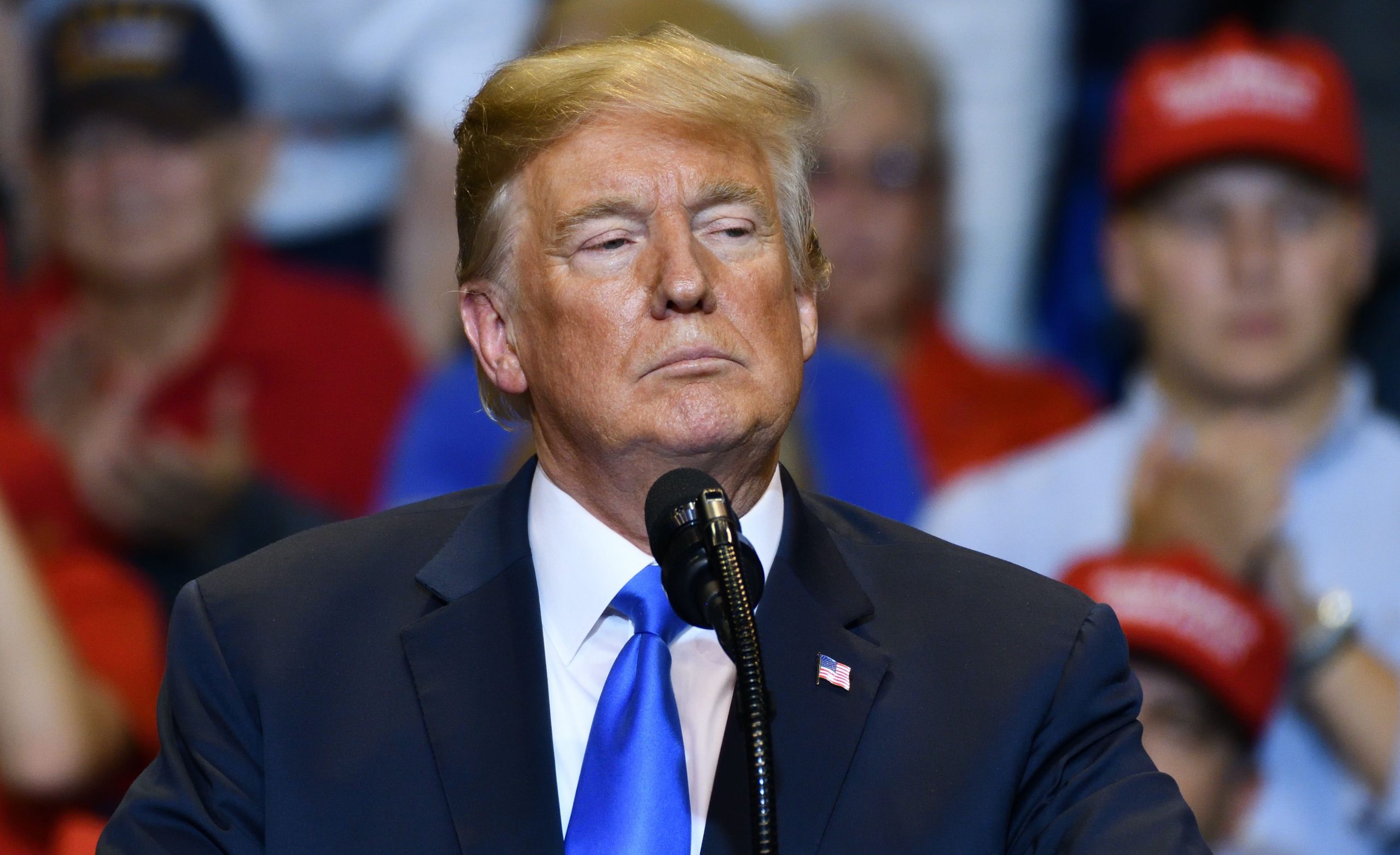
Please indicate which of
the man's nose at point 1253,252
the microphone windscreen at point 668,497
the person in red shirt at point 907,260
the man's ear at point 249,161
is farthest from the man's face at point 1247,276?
the microphone windscreen at point 668,497

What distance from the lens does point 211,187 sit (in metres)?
3.49

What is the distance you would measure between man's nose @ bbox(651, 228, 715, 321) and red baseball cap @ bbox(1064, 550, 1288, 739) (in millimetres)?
1551

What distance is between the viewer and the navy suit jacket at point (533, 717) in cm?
128

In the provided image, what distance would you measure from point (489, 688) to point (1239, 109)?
2439mm

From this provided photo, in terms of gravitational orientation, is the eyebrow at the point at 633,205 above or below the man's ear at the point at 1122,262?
above

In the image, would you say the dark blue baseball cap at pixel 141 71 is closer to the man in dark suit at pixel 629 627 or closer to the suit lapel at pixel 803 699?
the man in dark suit at pixel 629 627

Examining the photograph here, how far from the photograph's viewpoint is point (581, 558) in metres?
1.45

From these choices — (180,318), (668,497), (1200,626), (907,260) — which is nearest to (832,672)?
(668,497)

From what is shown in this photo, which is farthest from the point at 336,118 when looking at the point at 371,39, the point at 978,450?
the point at 978,450

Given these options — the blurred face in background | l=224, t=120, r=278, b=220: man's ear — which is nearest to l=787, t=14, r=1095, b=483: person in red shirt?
the blurred face in background

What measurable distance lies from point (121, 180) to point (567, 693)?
8.13ft

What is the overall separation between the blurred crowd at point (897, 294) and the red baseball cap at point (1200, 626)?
9cm

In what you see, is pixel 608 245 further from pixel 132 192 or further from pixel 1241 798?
pixel 132 192

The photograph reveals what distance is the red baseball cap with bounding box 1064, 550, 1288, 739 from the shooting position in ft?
9.12
